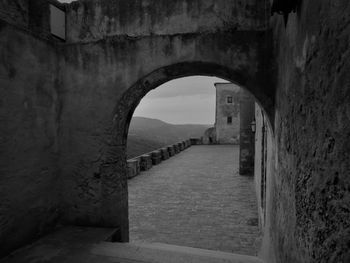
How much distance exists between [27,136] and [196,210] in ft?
15.3

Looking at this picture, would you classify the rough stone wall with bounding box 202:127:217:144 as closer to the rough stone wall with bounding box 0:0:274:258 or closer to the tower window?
the rough stone wall with bounding box 0:0:274:258

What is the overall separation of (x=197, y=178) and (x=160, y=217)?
422cm

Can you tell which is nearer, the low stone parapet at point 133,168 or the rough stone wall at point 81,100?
the rough stone wall at point 81,100

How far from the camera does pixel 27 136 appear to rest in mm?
3643

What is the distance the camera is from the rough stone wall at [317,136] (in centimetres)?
124

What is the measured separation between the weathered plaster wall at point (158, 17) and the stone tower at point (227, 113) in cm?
2534

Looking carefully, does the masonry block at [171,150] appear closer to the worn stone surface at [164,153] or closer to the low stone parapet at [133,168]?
the worn stone surface at [164,153]

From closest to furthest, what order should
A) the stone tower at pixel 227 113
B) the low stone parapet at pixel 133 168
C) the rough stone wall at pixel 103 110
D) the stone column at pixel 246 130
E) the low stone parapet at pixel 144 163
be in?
1. the rough stone wall at pixel 103 110
2. the low stone parapet at pixel 133 168
3. the stone column at pixel 246 130
4. the low stone parapet at pixel 144 163
5. the stone tower at pixel 227 113

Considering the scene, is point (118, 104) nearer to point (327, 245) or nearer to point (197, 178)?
point (327, 245)

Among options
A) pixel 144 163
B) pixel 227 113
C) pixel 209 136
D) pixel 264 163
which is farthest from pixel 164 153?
pixel 227 113

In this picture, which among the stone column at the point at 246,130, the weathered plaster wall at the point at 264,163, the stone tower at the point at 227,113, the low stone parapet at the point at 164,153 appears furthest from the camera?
the stone tower at the point at 227,113

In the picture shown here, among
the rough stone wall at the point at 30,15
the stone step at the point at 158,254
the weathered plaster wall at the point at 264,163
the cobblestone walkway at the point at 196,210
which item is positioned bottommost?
the cobblestone walkway at the point at 196,210

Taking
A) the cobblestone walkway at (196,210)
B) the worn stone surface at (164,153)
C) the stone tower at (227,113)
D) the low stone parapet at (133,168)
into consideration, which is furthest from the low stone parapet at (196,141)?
the low stone parapet at (133,168)

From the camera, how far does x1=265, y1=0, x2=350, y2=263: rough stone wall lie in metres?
1.24
